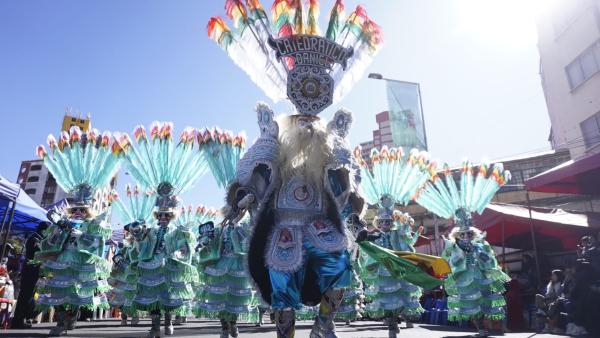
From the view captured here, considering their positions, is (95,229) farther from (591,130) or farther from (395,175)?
(591,130)

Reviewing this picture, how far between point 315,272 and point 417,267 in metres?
0.75

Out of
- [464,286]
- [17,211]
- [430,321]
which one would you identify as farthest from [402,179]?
[17,211]

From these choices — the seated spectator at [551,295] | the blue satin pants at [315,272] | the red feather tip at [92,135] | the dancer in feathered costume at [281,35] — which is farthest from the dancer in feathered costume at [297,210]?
the seated spectator at [551,295]

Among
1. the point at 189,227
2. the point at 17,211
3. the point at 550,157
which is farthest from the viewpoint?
the point at 550,157

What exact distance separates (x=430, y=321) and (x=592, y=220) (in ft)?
16.6

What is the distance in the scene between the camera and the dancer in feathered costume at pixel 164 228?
20.0 feet

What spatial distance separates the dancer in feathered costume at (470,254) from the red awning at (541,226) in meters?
3.30

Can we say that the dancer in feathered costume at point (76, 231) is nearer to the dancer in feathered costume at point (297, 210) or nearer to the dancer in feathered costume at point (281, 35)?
the dancer in feathered costume at point (281, 35)

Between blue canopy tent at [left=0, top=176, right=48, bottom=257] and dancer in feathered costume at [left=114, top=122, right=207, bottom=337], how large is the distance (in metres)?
2.30

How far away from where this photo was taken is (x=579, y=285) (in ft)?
22.2

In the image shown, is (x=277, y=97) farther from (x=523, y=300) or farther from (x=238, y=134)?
(x=523, y=300)

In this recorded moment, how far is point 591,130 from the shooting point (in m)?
15.1

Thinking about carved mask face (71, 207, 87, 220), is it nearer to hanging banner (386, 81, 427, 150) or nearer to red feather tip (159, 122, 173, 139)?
red feather tip (159, 122, 173, 139)

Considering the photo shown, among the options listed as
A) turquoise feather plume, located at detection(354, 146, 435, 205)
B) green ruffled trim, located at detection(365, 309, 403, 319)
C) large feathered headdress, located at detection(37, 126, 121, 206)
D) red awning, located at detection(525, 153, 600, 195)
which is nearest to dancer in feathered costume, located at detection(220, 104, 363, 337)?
green ruffled trim, located at detection(365, 309, 403, 319)
